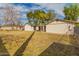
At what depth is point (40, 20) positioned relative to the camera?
1.70 meters

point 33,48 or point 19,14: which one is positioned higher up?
point 19,14

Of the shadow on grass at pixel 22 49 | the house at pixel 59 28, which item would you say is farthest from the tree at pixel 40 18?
the shadow on grass at pixel 22 49

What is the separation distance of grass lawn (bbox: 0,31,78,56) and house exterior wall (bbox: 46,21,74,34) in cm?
3

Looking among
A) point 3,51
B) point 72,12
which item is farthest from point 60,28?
point 3,51

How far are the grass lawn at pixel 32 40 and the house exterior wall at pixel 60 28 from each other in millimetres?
32

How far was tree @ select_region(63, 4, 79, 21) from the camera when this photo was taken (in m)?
1.69

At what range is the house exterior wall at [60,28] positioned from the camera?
1688 mm

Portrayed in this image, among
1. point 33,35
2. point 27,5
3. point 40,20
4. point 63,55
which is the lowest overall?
point 63,55

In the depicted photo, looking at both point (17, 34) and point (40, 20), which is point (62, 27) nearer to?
point (40, 20)

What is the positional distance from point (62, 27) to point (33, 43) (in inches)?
10.4

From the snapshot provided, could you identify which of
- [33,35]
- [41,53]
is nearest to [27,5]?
[33,35]

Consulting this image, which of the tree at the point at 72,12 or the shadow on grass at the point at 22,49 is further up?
the tree at the point at 72,12

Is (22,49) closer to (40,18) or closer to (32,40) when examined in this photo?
(32,40)

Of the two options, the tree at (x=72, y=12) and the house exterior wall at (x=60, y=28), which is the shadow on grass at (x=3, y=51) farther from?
the tree at (x=72, y=12)
